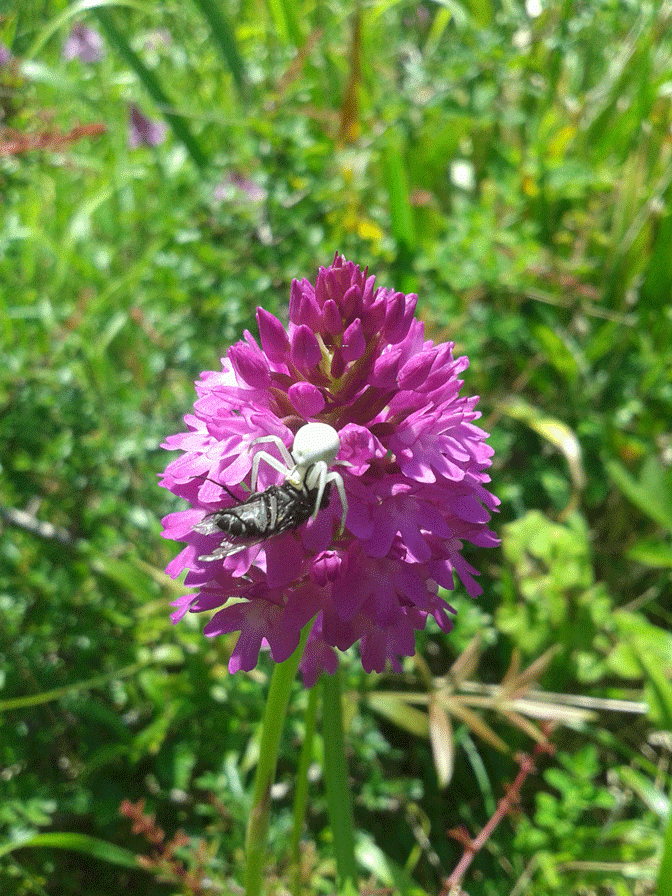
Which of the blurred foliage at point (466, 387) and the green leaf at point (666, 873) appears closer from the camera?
the green leaf at point (666, 873)

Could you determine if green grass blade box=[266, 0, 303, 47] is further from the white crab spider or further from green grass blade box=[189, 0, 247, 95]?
the white crab spider

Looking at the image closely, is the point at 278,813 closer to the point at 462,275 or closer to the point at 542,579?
the point at 542,579

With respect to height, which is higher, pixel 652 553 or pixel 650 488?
pixel 650 488

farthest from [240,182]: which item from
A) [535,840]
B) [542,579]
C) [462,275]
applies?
[535,840]

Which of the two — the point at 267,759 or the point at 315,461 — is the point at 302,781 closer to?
the point at 267,759

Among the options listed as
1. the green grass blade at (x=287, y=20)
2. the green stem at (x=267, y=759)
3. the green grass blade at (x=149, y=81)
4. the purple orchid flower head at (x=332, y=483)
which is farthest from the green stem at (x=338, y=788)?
the green grass blade at (x=287, y=20)

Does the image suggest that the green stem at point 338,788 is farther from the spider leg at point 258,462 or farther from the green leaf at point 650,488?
the green leaf at point 650,488

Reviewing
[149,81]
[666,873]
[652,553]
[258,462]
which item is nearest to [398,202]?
[149,81]
